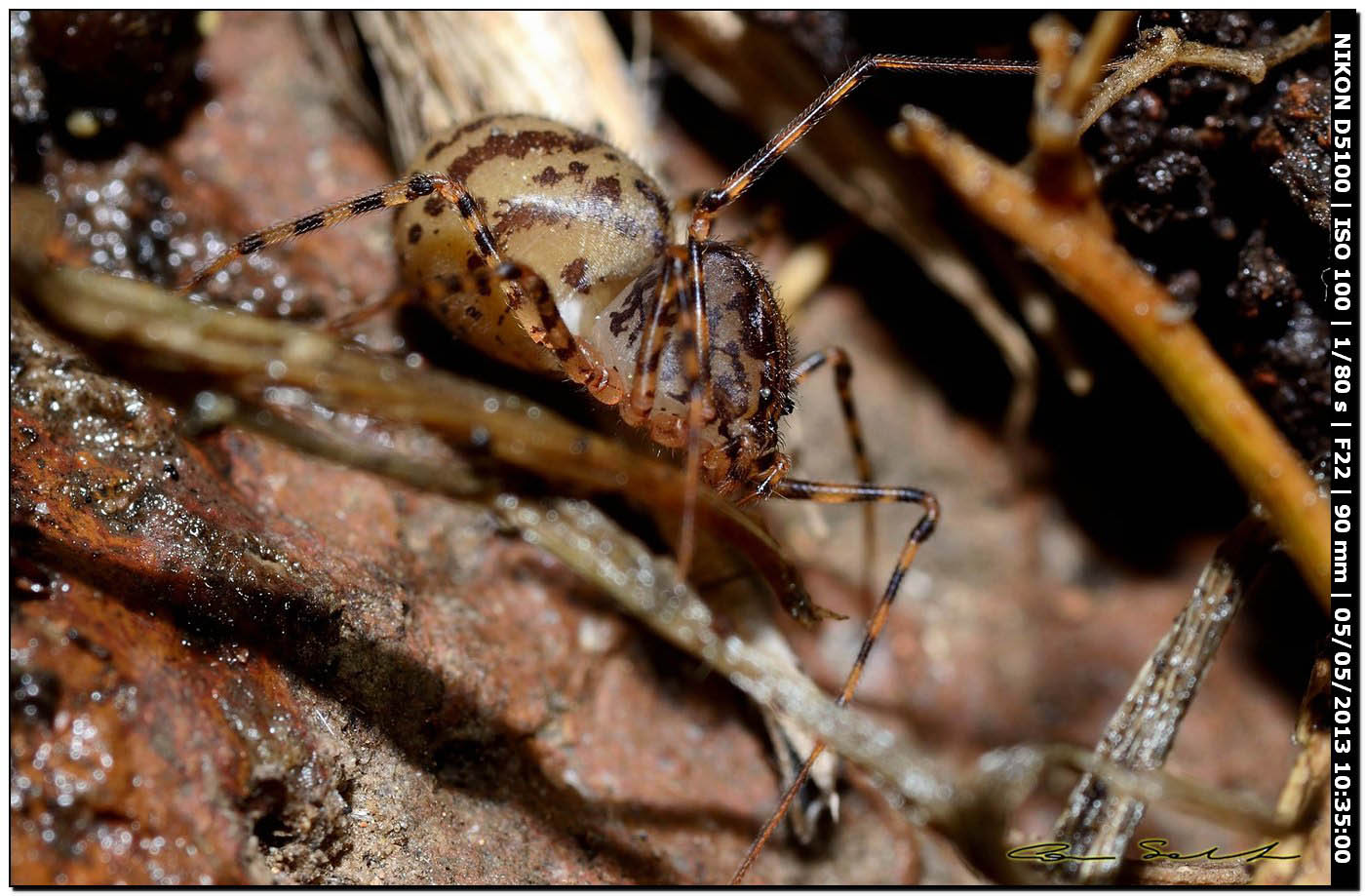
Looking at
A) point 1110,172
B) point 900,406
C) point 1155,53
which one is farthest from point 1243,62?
point 900,406

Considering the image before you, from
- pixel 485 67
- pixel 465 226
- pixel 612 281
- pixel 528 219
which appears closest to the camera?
pixel 465 226

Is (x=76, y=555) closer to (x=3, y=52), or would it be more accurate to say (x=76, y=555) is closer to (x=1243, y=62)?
(x=3, y=52)

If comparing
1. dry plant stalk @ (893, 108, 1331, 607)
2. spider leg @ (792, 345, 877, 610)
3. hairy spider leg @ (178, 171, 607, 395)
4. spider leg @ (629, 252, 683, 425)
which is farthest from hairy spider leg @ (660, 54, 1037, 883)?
dry plant stalk @ (893, 108, 1331, 607)

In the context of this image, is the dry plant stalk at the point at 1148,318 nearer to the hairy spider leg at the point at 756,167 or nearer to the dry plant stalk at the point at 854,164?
the hairy spider leg at the point at 756,167

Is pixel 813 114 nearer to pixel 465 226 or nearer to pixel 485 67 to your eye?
pixel 465 226

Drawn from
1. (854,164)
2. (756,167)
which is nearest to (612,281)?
(756,167)

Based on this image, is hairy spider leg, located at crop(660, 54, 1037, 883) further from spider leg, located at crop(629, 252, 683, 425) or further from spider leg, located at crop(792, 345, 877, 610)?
spider leg, located at crop(792, 345, 877, 610)
